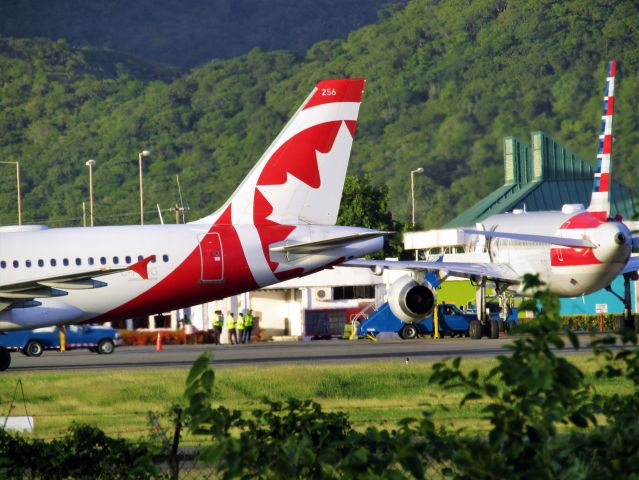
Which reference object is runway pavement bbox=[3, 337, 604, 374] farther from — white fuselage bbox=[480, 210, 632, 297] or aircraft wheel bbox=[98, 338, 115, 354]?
aircraft wheel bbox=[98, 338, 115, 354]

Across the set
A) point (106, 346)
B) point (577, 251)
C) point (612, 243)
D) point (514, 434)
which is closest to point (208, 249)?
point (612, 243)

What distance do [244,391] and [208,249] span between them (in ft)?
29.2

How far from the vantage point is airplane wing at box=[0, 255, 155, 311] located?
30688 mm

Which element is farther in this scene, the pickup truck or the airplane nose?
the pickup truck

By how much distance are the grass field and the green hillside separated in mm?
92870

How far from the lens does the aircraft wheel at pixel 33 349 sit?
46303 millimetres

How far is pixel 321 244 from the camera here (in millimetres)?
32250

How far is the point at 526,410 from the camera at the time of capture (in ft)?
27.0

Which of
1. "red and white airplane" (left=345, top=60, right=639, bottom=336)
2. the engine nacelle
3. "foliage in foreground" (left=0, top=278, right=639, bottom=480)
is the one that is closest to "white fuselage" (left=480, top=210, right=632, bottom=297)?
"red and white airplane" (left=345, top=60, right=639, bottom=336)

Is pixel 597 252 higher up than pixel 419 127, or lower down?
lower down

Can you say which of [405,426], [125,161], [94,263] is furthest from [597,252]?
[125,161]

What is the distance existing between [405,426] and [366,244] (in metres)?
24.3

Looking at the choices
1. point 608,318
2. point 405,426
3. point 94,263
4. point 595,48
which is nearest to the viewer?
point 405,426

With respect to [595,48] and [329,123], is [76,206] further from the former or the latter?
[329,123]
